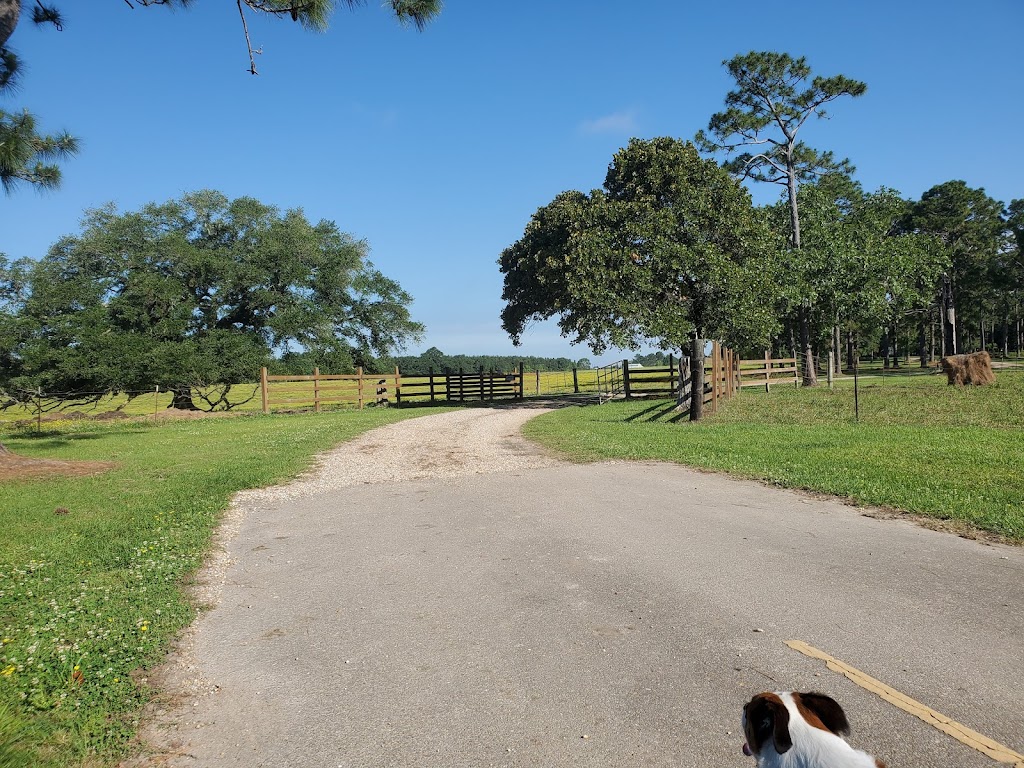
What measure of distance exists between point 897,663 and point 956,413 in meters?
13.7

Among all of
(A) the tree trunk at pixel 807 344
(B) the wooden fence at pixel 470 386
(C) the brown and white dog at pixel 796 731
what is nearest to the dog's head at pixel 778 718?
(C) the brown and white dog at pixel 796 731

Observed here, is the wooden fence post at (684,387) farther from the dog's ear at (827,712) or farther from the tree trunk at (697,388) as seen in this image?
the dog's ear at (827,712)

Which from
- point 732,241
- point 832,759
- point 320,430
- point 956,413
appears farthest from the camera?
point 732,241

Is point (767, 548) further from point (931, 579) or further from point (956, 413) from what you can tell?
point (956, 413)

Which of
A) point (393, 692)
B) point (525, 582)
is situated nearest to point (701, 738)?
point (393, 692)

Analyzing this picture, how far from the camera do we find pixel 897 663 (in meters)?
3.45

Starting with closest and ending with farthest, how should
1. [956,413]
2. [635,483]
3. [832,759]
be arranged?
1. [832,759]
2. [635,483]
3. [956,413]

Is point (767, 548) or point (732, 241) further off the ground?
point (732, 241)

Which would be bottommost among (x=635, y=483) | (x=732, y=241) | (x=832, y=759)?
(x=635, y=483)

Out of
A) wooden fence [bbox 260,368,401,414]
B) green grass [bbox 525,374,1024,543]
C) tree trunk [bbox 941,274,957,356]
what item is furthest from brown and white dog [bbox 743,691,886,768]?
tree trunk [bbox 941,274,957,356]

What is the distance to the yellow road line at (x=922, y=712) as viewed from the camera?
263 centimetres

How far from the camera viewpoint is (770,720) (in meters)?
1.72

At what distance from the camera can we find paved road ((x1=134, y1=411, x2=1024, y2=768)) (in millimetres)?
2920

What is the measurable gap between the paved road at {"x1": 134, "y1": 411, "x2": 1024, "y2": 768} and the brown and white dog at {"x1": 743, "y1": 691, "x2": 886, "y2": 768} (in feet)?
3.71
